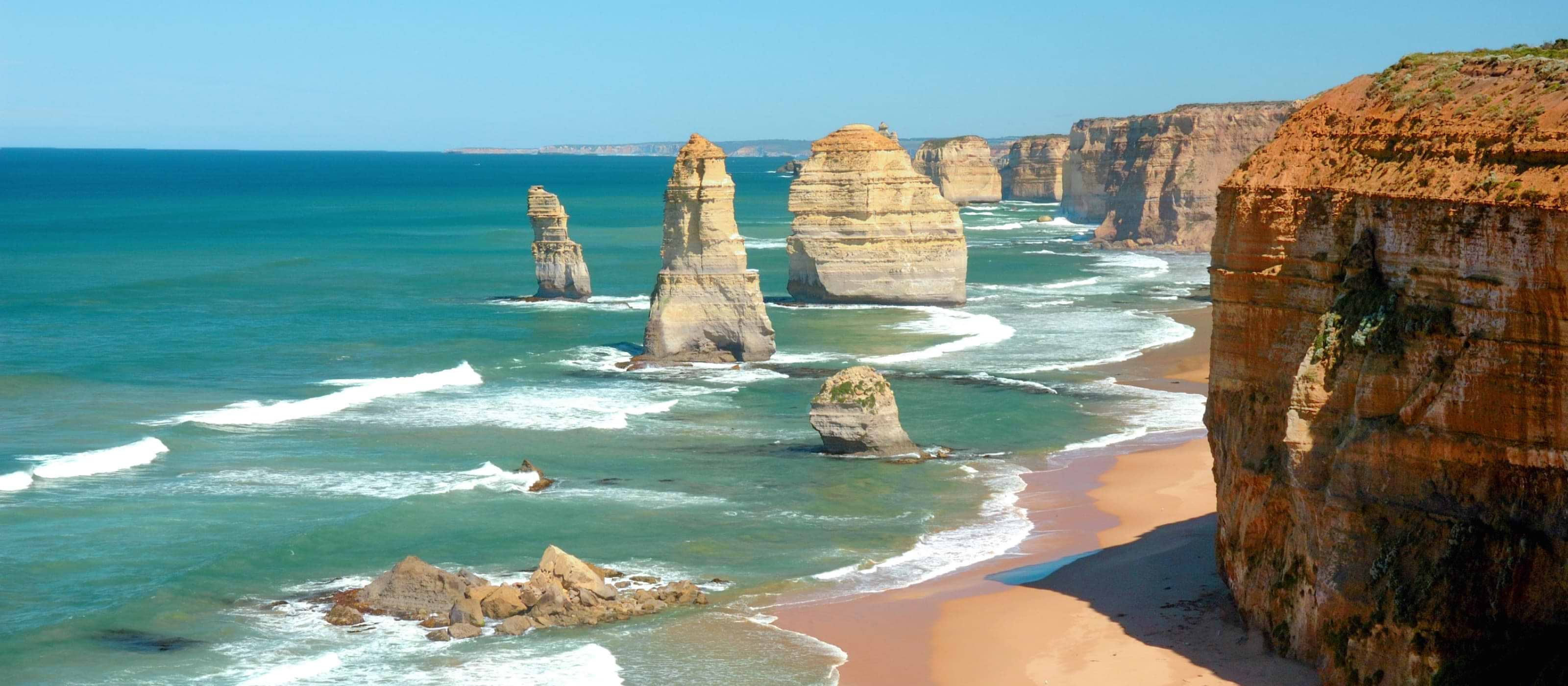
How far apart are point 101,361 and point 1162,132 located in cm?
6403

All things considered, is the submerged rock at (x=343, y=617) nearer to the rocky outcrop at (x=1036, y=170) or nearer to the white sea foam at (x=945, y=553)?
the white sea foam at (x=945, y=553)

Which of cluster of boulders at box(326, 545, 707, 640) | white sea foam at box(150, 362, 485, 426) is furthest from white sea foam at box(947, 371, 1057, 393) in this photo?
cluster of boulders at box(326, 545, 707, 640)

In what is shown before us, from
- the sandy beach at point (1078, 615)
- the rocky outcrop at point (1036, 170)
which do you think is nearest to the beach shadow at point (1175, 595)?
the sandy beach at point (1078, 615)

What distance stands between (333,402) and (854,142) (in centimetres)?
2907

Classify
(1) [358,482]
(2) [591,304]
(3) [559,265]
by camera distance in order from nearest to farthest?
(1) [358,482], (2) [591,304], (3) [559,265]

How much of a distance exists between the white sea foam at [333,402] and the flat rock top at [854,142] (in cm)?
2197

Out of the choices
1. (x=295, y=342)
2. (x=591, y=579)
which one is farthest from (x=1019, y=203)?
(x=591, y=579)

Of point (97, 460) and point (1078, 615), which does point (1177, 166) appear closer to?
point (97, 460)

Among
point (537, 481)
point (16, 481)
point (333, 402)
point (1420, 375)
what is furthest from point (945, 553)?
point (333, 402)

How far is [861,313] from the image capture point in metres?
59.5

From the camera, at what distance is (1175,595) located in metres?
20.2

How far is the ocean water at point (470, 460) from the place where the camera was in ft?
67.4

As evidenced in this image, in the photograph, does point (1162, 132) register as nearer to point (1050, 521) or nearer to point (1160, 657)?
point (1050, 521)

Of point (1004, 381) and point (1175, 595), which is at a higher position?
point (1175, 595)
